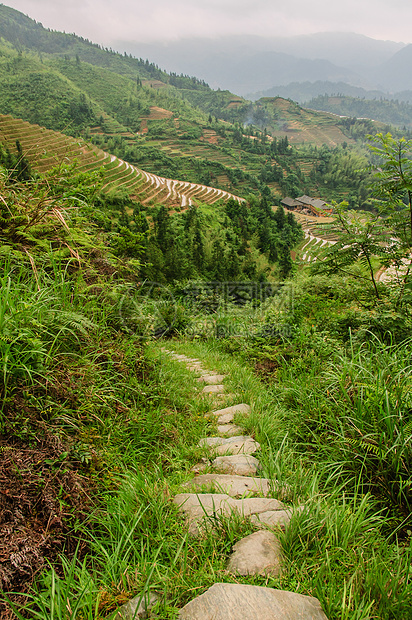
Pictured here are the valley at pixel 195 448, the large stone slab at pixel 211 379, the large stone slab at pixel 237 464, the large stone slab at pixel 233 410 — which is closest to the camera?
the valley at pixel 195 448

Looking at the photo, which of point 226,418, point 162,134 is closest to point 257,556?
point 226,418

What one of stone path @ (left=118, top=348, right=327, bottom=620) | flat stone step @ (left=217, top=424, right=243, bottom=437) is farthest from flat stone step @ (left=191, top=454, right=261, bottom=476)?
flat stone step @ (left=217, top=424, right=243, bottom=437)

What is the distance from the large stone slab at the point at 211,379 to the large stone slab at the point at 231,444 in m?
0.93

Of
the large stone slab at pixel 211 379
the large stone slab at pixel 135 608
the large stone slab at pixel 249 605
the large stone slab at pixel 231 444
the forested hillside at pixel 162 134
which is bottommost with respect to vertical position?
the large stone slab at pixel 211 379

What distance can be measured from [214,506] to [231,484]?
0.81 ft

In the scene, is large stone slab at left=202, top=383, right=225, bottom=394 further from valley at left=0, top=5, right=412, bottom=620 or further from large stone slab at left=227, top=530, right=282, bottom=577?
large stone slab at left=227, top=530, right=282, bottom=577

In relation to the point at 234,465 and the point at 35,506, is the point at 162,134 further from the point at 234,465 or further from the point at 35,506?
the point at 35,506

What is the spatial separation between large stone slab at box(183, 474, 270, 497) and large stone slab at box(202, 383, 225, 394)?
0.98 m

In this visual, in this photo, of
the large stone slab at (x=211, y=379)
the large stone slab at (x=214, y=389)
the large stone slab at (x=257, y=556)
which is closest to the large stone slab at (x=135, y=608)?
the large stone slab at (x=257, y=556)

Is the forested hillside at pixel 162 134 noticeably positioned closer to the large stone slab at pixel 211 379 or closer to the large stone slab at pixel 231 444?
the large stone slab at pixel 211 379

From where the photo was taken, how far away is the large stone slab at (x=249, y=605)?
872 mm

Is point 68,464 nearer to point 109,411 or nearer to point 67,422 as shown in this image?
point 67,422

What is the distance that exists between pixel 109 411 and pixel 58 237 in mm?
1445

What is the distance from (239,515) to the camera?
48.3 inches
